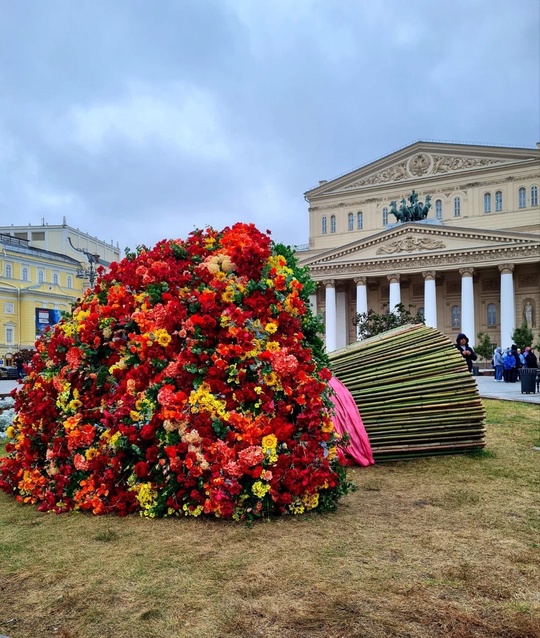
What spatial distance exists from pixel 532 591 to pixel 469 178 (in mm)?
48511

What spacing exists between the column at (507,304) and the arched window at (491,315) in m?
3.56

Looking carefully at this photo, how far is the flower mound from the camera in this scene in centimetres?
377

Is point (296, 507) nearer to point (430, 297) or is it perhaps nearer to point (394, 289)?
point (430, 297)

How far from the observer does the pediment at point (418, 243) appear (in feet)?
129

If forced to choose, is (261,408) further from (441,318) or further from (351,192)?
(351,192)

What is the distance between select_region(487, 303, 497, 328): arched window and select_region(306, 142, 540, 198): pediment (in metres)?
11.3

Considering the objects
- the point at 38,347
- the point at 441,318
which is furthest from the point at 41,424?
the point at 441,318

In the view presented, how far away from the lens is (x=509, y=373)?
22.6 m

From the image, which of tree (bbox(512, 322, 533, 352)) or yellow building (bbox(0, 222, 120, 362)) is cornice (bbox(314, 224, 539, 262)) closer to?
tree (bbox(512, 322, 533, 352))

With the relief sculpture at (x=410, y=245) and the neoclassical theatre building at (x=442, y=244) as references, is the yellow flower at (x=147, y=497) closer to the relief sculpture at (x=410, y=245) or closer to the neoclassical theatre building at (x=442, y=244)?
the neoclassical theatre building at (x=442, y=244)

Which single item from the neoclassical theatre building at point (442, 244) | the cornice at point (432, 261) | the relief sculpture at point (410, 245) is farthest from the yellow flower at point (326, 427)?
the relief sculpture at point (410, 245)

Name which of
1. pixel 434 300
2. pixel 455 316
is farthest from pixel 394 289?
pixel 455 316

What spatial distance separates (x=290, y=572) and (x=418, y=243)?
136ft

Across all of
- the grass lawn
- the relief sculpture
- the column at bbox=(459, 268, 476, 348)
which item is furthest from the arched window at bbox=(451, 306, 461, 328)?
the grass lawn
